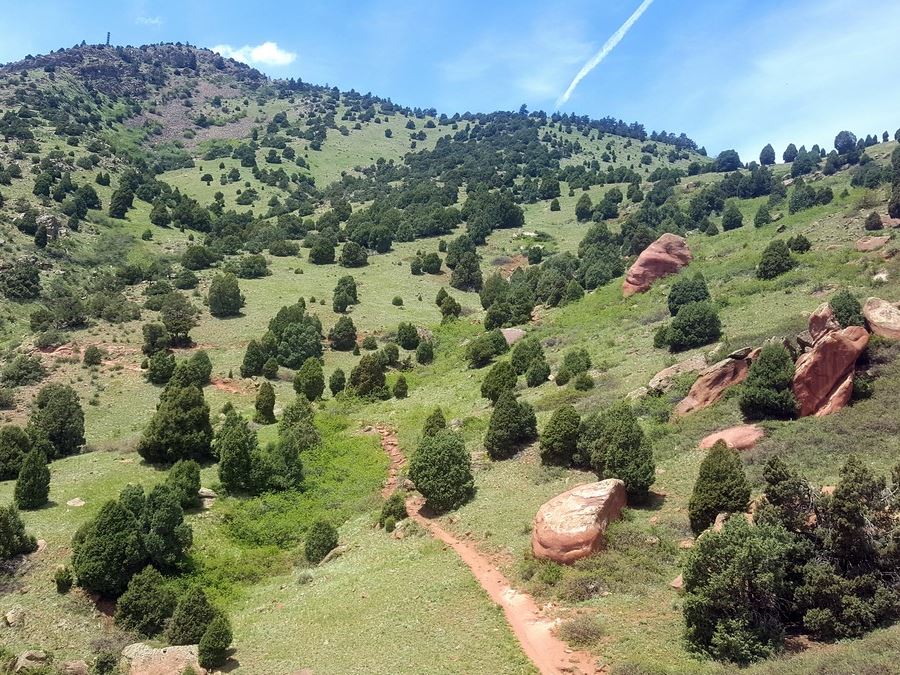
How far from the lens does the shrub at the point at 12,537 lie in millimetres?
20203

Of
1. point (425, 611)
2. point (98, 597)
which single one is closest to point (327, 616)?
point (425, 611)

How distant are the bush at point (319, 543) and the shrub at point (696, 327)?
24.1 meters

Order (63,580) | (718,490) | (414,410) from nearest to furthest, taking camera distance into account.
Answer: (718,490)
(63,580)
(414,410)

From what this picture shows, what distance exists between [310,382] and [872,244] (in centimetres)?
4226

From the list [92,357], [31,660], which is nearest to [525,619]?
[31,660]

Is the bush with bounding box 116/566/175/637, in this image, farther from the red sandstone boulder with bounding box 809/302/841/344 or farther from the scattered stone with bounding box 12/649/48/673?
the red sandstone boulder with bounding box 809/302/841/344

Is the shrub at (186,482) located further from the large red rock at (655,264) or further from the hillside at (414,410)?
the large red rock at (655,264)

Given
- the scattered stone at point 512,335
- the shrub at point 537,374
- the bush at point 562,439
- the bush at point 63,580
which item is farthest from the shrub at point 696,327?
the bush at point 63,580

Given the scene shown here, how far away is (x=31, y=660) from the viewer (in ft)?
51.9

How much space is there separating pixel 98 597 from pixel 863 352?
100 feet

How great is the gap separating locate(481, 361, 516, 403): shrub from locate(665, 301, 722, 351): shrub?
1062 cm

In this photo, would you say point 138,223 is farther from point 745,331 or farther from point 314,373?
point 745,331

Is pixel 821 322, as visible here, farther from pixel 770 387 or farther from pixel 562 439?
pixel 562 439

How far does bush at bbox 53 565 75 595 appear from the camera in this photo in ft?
63.6
